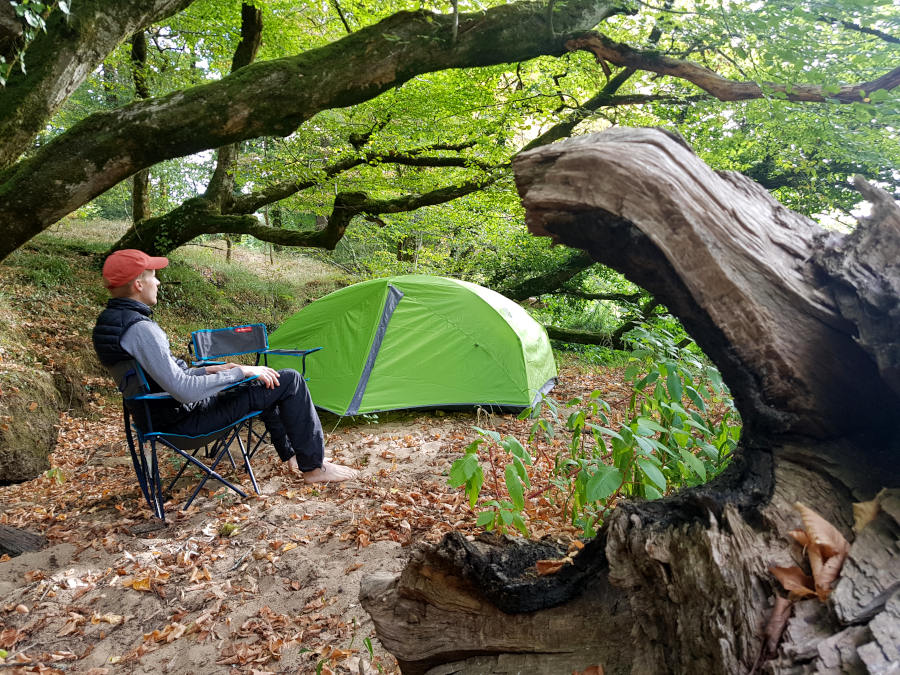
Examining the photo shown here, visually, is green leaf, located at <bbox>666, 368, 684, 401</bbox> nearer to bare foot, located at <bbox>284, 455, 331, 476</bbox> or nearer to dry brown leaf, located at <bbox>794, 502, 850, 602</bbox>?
dry brown leaf, located at <bbox>794, 502, 850, 602</bbox>

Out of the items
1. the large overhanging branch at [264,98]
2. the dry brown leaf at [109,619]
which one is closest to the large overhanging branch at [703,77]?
the large overhanging branch at [264,98]

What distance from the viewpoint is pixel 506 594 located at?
1370mm

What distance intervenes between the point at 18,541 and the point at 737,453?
3.68m

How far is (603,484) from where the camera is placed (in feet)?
5.58

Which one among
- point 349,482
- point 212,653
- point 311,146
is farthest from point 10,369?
point 311,146

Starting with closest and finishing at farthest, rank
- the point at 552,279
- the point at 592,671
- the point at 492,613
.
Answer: the point at 592,671 → the point at 492,613 → the point at 552,279

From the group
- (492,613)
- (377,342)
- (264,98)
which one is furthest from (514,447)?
(264,98)

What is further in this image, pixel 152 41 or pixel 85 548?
pixel 152 41

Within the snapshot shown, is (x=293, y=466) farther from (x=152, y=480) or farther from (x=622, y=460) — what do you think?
(x=622, y=460)

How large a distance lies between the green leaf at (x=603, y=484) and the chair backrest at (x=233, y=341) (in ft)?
10.9

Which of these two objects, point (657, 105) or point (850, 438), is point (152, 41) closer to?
point (657, 105)

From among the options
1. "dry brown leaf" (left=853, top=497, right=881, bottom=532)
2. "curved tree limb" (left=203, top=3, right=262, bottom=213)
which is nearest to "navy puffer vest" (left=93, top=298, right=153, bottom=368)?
"dry brown leaf" (left=853, top=497, right=881, bottom=532)

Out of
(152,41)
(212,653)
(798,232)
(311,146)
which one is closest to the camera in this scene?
(798,232)

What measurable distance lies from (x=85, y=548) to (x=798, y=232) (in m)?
3.72
